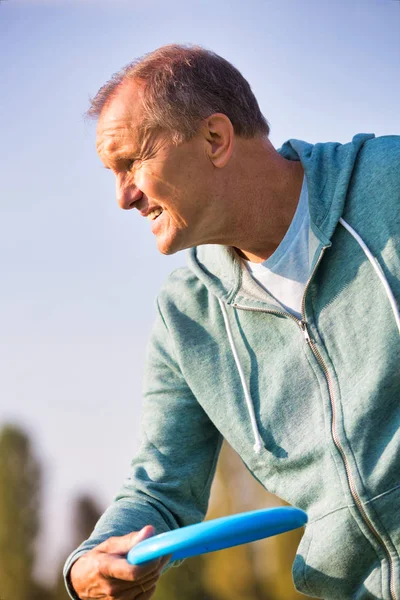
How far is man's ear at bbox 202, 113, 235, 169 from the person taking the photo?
2389mm

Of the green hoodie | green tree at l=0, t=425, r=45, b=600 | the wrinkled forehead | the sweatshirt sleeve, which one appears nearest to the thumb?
the green hoodie

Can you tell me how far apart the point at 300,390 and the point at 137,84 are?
992mm

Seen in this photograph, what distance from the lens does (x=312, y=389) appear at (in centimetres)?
229

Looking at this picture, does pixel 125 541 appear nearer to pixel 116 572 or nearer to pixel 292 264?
pixel 116 572

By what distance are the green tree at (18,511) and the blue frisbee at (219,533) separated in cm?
713

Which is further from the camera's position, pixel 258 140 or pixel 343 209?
pixel 258 140

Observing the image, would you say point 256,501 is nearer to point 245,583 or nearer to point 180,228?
point 245,583

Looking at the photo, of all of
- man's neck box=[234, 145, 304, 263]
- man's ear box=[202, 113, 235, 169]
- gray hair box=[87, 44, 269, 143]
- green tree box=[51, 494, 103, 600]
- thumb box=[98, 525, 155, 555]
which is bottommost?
green tree box=[51, 494, 103, 600]

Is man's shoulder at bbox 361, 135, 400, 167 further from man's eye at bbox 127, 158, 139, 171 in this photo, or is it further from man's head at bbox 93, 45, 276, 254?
man's eye at bbox 127, 158, 139, 171

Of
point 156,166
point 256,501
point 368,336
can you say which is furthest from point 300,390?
point 256,501

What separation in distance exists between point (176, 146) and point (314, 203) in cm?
42

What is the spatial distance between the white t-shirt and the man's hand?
77 cm

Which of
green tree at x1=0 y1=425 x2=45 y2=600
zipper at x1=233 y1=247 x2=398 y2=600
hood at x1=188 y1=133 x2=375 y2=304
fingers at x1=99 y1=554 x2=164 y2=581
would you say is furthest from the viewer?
green tree at x1=0 y1=425 x2=45 y2=600

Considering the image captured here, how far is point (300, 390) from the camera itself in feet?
7.57
